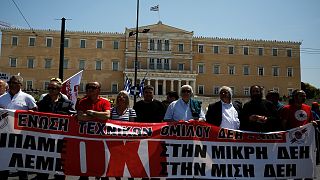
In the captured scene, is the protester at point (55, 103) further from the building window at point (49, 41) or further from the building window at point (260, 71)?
the building window at point (260, 71)

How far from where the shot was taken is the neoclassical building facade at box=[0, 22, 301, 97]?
58281mm

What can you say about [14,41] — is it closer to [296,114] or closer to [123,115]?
[123,115]

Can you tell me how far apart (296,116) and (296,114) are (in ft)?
0.12

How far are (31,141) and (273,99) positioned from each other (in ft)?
18.3

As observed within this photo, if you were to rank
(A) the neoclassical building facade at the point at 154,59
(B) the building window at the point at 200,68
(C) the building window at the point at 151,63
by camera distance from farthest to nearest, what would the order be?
(B) the building window at the point at 200,68 → (C) the building window at the point at 151,63 → (A) the neoclassical building facade at the point at 154,59

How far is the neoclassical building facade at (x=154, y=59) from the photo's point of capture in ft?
191

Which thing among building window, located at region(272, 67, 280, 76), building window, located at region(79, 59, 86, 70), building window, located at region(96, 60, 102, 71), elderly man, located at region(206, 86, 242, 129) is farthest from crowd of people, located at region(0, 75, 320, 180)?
building window, located at region(272, 67, 280, 76)

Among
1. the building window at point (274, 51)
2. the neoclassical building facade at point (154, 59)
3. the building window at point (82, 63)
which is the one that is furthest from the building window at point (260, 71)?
the building window at point (82, 63)

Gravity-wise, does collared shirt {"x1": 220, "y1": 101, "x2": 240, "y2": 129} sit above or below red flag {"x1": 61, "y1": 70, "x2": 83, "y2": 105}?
below

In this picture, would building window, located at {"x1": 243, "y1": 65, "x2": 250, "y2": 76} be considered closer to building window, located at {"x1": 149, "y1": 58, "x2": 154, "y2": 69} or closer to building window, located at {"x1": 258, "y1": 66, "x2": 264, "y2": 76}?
building window, located at {"x1": 258, "y1": 66, "x2": 264, "y2": 76}

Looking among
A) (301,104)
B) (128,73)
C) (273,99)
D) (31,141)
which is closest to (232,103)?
(301,104)

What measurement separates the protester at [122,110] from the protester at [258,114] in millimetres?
2092

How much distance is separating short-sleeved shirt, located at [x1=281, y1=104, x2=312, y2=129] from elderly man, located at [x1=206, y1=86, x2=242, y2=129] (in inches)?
39.1

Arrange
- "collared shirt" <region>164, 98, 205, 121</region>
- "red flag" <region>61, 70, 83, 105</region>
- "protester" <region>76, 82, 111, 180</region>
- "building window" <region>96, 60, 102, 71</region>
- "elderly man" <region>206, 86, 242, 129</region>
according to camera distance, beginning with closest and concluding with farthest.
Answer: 1. "protester" <region>76, 82, 111, 180</region>
2. "elderly man" <region>206, 86, 242, 129</region>
3. "collared shirt" <region>164, 98, 205, 121</region>
4. "red flag" <region>61, 70, 83, 105</region>
5. "building window" <region>96, 60, 102, 71</region>
